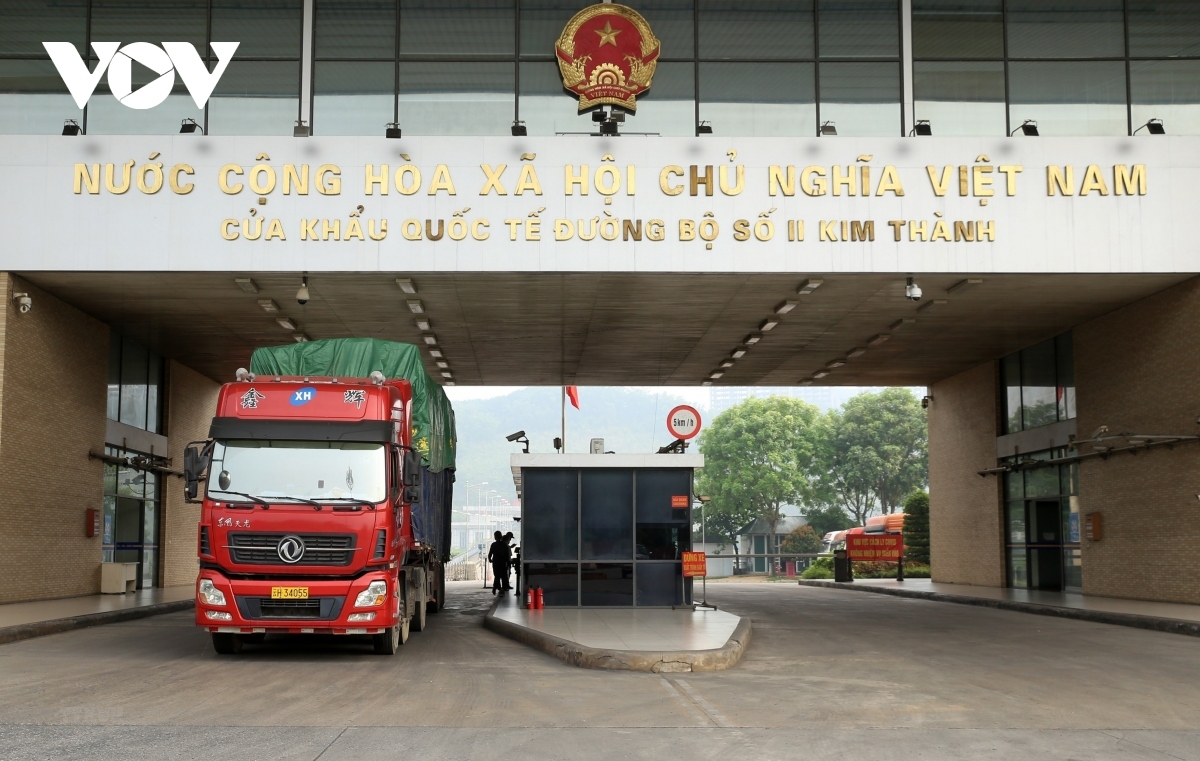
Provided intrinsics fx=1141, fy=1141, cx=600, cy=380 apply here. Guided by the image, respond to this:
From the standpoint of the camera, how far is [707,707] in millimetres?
10461

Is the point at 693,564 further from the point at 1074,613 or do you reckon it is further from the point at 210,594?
the point at 210,594

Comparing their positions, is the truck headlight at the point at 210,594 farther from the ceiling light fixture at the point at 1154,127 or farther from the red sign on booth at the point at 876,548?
the red sign on booth at the point at 876,548

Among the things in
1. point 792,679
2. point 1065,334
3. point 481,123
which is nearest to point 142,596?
point 481,123

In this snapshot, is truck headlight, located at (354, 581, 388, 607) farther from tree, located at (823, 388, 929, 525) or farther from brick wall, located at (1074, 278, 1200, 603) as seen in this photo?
tree, located at (823, 388, 929, 525)

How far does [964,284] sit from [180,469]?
21715 millimetres

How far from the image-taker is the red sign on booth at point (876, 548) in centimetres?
3750

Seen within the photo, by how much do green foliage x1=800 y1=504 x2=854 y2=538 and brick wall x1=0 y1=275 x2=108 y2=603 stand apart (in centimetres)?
6631

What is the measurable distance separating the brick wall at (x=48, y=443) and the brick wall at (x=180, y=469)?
19.4 feet

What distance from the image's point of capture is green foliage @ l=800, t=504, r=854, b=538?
277 feet

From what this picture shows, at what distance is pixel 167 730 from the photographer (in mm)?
8922

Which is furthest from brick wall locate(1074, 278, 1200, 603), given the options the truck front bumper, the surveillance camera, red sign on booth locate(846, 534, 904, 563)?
the truck front bumper

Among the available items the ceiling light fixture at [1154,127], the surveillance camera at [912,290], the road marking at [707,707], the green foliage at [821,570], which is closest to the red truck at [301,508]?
the road marking at [707,707]

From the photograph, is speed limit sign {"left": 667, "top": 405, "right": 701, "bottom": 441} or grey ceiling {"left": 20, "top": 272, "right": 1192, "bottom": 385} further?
speed limit sign {"left": 667, "top": 405, "right": 701, "bottom": 441}

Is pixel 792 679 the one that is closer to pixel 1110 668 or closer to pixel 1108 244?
pixel 1110 668
